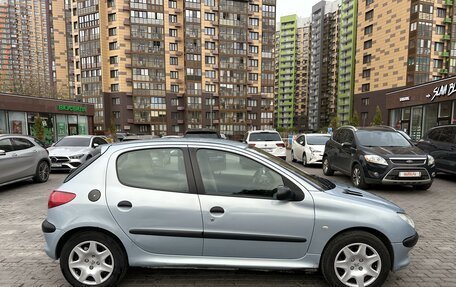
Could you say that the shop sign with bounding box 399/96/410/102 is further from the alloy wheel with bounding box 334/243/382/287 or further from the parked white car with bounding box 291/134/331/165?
the alloy wheel with bounding box 334/243/382/287

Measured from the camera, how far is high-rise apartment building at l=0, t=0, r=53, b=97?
61312 millimetres

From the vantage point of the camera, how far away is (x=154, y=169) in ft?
9.50

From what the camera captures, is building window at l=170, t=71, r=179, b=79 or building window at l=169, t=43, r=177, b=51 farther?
building window at l=170, t=71, r=179, b=79

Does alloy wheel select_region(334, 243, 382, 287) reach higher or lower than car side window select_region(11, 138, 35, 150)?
lower

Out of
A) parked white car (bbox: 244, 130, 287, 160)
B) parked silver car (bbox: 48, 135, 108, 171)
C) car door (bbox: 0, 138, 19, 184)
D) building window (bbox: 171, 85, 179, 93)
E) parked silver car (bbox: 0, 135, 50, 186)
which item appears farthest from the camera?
building window (bbox: 171, 85, 179, 93)

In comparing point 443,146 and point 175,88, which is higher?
point 175,88

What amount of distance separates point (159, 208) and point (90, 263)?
94 cm

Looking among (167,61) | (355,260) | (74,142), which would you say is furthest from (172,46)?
(355,260)

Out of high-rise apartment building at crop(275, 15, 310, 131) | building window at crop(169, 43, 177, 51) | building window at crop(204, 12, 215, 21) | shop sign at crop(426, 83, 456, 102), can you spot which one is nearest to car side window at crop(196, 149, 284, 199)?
shop sign at crop(426, 83, 456, 102)

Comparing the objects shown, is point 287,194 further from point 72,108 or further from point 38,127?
point 72,108

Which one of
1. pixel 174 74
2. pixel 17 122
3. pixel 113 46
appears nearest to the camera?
pixel 17 122

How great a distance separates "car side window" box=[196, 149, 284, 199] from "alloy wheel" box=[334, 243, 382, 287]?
3.10ft

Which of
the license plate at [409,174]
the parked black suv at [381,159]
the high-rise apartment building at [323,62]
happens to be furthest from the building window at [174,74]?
the license plate at [409,174]

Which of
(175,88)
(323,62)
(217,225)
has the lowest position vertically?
(217,225)
